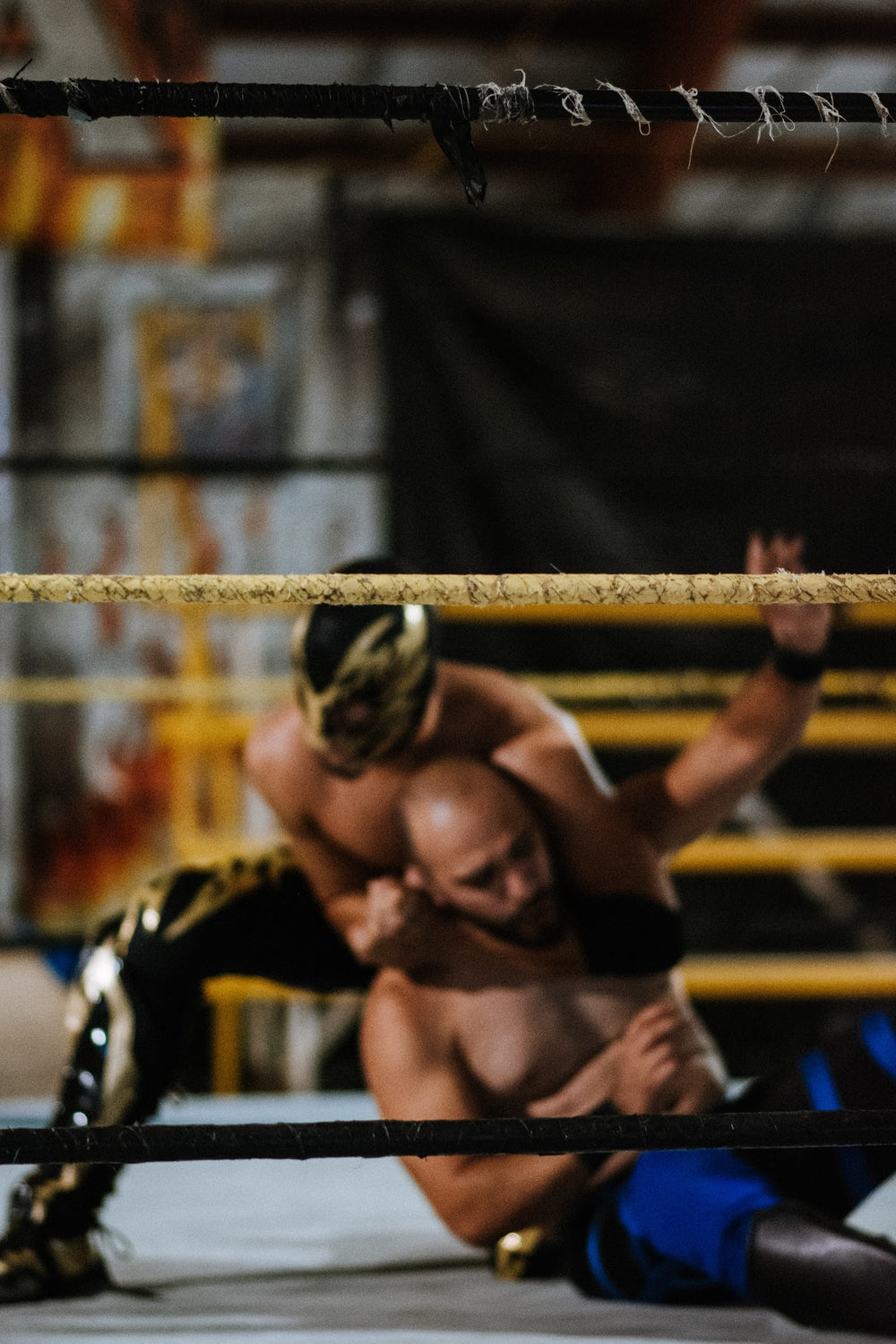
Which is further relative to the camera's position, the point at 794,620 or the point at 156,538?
the point at 156,538

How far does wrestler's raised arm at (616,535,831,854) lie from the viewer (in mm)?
1306

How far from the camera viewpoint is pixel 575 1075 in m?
1.37

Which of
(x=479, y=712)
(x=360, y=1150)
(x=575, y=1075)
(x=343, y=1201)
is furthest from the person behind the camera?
(x=343, y=1201)

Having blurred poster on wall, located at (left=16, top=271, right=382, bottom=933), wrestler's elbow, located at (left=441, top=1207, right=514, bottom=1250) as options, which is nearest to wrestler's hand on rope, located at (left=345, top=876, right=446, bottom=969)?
wrestler's elbow, located at (left=441, top=1207, right=514, bottom=1250)

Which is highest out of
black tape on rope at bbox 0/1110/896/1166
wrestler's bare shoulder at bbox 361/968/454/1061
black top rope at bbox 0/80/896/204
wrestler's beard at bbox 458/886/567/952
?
black top rope at bbox 0/80/896/204

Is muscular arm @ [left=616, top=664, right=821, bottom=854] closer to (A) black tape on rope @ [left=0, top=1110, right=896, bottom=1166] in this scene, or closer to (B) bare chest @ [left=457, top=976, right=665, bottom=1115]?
(B) bare chest @ [left=457, top=976, right=665, bottom=1115]

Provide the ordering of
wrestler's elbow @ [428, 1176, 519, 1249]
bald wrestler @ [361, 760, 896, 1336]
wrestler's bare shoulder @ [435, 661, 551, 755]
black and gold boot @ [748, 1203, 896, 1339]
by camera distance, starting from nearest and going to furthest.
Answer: black and gold boot @ [748, 1203, 896, 1339] → bald wrestler @ [361, 760, 896, 1336] → wrestler's elbow @ [428, 1176, 519, 1249] → wrestler's bare shoulder @ [435, 661, 551, 755]

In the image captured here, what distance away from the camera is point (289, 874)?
1537 millimetres

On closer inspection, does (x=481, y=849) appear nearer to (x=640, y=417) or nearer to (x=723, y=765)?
(x=723, y=765)

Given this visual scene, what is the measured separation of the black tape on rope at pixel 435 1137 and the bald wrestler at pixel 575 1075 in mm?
301

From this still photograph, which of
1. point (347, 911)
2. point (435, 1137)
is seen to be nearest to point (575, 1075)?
point (347, 911)

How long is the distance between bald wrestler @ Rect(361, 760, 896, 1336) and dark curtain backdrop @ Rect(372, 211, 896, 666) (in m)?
1.73

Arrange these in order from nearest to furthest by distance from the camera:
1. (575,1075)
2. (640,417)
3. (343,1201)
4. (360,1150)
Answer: (360,1150) → (575,1075) → (343,1201) → (640,417)

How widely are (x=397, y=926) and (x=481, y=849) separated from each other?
0.39 feet
